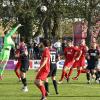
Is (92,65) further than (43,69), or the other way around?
(92,65)

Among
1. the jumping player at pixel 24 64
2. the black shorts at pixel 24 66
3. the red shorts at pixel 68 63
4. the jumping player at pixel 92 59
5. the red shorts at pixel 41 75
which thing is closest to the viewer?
the red shorts at pixel 41 75

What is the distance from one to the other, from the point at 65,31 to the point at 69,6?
764 inches

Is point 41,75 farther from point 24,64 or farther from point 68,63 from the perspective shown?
point 68,63

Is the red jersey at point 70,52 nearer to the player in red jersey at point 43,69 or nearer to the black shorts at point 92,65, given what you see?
the black shorts at point 92,65

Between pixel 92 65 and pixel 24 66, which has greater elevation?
pixel 24 66

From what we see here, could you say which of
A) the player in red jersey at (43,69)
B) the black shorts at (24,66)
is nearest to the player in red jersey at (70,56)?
the black shorts at (24,66)

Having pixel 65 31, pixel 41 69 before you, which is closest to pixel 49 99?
pixel 41 69

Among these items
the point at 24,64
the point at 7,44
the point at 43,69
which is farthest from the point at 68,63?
the point at 43,69

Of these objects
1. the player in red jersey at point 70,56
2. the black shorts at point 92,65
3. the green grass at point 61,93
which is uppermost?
the player in red jersey at point 70,56

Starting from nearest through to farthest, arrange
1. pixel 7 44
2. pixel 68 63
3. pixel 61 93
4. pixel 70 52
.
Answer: pixel 61 93 → pixel 7 44 → pixel 70 52 → pixel 68 63

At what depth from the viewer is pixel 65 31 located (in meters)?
→ 73.5

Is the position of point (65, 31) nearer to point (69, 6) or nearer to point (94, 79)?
point (69, 6)

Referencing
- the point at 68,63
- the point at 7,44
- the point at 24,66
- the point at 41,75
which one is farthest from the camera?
the point at 68,63

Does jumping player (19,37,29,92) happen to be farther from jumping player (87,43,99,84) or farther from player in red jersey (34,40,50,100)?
jumping player (87,43,99,84)
